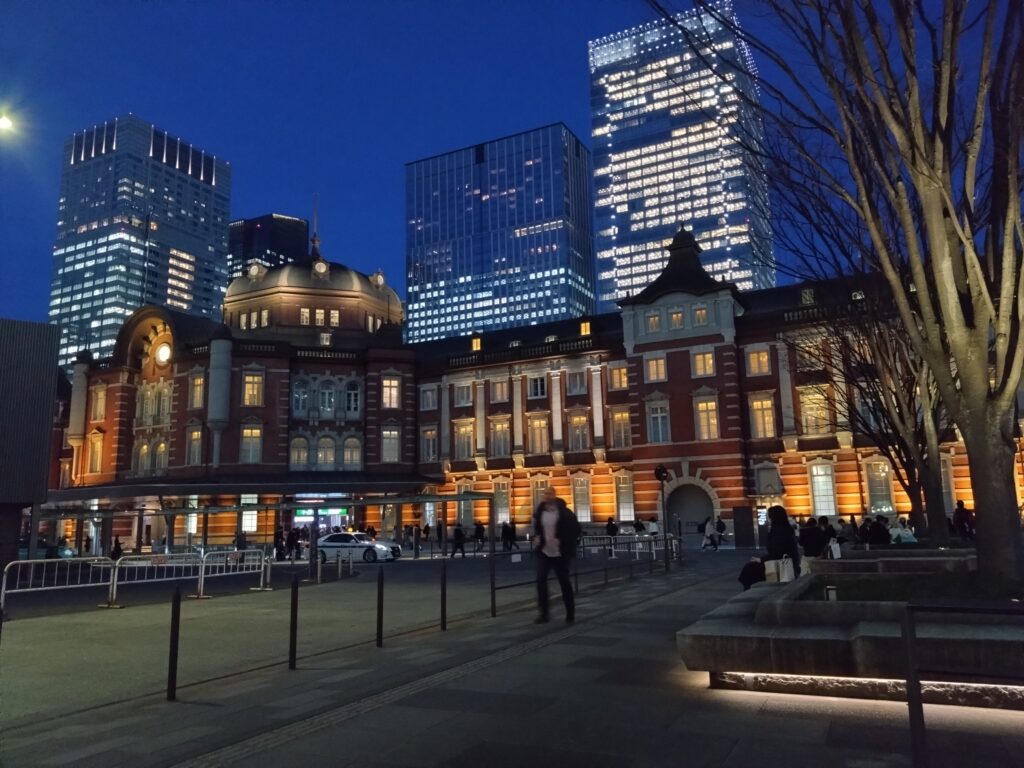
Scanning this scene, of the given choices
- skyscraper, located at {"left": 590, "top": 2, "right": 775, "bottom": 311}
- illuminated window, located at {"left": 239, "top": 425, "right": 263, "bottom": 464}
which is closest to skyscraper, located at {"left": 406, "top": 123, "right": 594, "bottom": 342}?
skyscraper, located at {"left": 590, "top": 2, "right": 775, "bottom": 311}

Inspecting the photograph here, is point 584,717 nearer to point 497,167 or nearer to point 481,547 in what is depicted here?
point 481,547

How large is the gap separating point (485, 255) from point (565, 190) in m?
23.5

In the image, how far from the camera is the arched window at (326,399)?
172ft

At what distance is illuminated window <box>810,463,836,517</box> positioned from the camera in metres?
41.6

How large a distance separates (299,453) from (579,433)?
63.9 feet

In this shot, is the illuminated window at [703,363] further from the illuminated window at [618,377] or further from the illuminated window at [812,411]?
the illuminated window at [812,411]

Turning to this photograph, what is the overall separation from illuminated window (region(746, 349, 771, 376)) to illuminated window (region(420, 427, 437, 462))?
2239 cm

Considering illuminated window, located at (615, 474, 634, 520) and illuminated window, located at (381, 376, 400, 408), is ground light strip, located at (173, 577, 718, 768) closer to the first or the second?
illuminated window, located at (615, 474, 634, 520)

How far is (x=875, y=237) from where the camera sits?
8.81 m

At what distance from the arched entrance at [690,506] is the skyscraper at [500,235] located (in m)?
118

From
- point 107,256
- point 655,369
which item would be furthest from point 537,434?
point 107,256

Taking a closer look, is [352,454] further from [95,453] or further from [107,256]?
[107,256]

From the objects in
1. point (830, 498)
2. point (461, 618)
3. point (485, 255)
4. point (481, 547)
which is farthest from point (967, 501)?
point (485, 255)

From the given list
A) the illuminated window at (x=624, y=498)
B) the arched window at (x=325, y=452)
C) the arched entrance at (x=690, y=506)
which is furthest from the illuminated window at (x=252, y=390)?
the arched entrance at (x=690, y=506)
